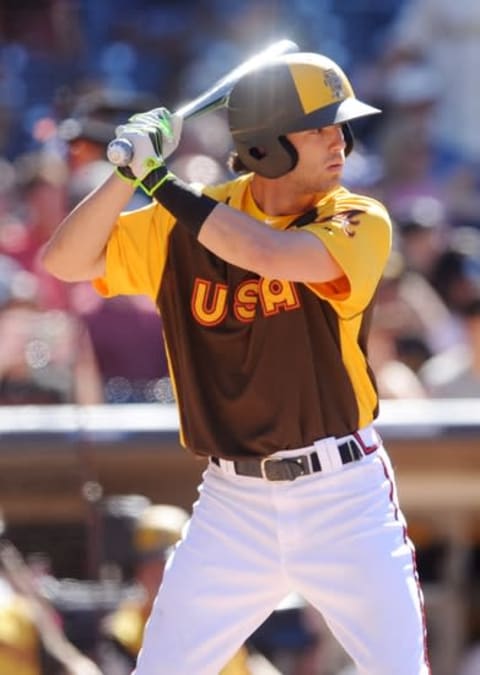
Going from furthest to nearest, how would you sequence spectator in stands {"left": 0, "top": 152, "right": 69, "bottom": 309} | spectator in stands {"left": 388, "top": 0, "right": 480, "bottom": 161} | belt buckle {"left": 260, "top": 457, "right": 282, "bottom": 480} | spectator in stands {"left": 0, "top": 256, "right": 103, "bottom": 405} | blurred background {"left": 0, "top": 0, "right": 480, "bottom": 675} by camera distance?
spectator in stands {"left": 388, "top": 0, "right": 480, "bottom": 161}, spectator in stands {"left": 0, "top": 152, "right": 69, "bottom": 309}, spectator in stands {"left": 0, "top": 256, "right": 103, "bottom": 405}, blurred background {"left": 0, "top": 0, "right": 480, "bottom": 675}, belt buckle {"left": 260, "top": 457, "right": 282, "bottom": 480}

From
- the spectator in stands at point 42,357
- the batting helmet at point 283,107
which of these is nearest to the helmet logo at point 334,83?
the batting helmet at point 283,107

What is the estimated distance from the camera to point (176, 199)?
352 centimetres

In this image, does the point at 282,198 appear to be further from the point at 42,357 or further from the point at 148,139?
the point at 42,357

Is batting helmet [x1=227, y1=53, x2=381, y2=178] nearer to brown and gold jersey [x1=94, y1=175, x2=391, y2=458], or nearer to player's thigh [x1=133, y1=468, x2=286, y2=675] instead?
brown and gold jersey [x1=94, y1=175, x2=391, y2=458]

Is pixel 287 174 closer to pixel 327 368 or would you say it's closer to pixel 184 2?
pixel 327 368

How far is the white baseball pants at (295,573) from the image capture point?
12.0 feet

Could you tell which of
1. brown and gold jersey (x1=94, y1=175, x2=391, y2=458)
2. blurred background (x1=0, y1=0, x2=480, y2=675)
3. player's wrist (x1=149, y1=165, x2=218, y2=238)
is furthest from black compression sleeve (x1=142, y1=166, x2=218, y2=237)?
blurred background (x1=0, y1=0, x2=480, y2=675)

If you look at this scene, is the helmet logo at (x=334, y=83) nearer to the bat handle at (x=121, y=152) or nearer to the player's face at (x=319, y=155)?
→ the player's face at (x=319, y=155)

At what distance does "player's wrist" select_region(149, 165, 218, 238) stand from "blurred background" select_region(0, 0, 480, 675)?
173cm

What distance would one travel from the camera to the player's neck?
3818mm

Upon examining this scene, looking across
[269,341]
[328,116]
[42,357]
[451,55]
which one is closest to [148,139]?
[328,116]

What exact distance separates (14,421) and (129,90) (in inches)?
131

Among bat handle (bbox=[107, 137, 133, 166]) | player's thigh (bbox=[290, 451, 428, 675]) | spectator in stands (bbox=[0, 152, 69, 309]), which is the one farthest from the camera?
A: spectator in stands (bbox=[0, 152, 69, 309])

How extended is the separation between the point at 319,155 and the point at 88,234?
542 millimetres
